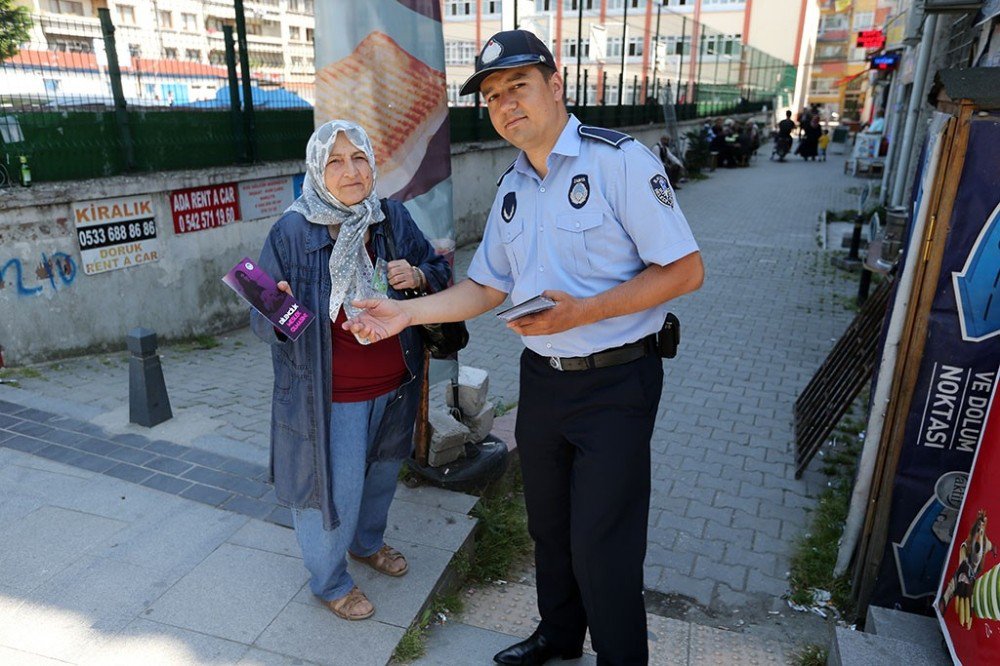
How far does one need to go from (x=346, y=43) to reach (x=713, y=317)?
5.72 m

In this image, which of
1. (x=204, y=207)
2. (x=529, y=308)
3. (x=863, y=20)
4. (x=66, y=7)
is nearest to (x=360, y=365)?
(x=529, y=308)

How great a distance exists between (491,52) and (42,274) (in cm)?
469

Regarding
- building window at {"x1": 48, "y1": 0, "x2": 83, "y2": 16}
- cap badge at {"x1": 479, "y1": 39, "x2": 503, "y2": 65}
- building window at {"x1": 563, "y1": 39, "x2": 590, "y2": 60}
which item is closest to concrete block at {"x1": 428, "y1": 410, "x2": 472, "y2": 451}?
cap badge at {"x1": 479, "y1": 39, "x2": 503, "y2": 65}

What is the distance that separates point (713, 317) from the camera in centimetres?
766

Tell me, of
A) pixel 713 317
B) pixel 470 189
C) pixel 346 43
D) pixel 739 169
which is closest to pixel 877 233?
pixel 713 317

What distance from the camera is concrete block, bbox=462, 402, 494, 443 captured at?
364cm

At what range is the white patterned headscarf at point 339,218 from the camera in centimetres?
227

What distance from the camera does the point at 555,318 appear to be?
189 centimetres

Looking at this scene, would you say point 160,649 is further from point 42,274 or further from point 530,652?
point 42,274

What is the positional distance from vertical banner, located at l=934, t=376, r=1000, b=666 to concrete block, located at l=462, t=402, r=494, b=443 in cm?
210

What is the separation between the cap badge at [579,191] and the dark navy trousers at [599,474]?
1.68 feet

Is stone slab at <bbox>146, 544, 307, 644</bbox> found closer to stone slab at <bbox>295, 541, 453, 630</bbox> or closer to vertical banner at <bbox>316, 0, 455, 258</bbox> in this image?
stone slab at <bbox>295, 541, 453, 630</bbox>

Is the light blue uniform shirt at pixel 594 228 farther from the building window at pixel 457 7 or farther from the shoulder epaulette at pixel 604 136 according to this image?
the building window at pixel 457 7

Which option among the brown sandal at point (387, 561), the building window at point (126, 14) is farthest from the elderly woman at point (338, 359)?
the building window at point (126, 14)
